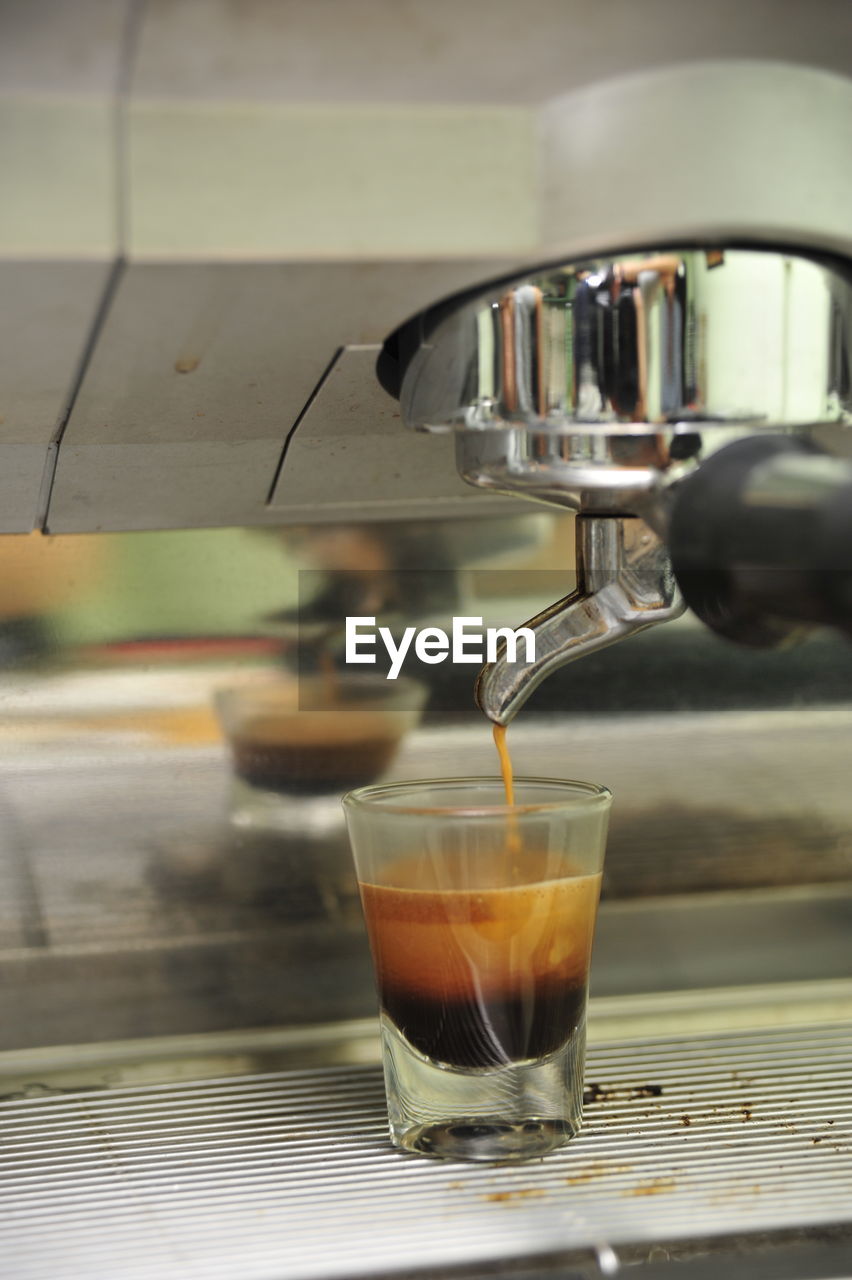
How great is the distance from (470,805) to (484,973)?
0.08 metres

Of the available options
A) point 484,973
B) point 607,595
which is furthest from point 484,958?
point 607,595

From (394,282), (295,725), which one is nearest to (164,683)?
(295,725)

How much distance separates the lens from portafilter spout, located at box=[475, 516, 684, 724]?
0.41m

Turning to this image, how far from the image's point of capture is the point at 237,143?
0.28 meters

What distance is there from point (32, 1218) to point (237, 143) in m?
0.32

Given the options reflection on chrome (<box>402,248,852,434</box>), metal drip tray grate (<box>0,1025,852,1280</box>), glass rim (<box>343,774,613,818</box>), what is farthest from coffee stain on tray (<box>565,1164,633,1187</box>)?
reflection on chrome (<box>402,248,852,434</box>)

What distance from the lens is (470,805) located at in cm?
50

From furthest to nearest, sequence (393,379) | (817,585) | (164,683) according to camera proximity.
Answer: (164,683)
(393,379)
(817,585)

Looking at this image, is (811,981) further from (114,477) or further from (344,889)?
(114,477)

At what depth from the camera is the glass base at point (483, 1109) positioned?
0.43m

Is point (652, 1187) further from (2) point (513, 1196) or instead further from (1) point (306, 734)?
(1) point (306, 734)

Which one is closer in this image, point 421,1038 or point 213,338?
point 213,338

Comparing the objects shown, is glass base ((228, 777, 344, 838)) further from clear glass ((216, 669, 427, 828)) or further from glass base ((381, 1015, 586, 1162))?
glass base ((381, 1015, 586, 1162))

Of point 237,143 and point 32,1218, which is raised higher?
point 237,143
